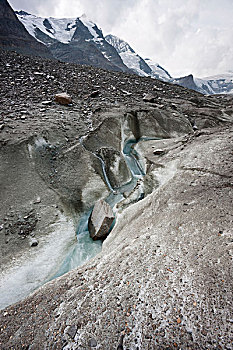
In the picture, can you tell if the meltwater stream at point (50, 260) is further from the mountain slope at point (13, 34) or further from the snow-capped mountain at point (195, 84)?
the snow-capped mountain at point (195, 84)

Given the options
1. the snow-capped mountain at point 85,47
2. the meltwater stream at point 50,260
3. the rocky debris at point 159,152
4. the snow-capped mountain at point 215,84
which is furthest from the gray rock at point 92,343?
the snow-capped mountain at point 215,84

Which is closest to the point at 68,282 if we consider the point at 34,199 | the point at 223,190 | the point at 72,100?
the point at 34,199

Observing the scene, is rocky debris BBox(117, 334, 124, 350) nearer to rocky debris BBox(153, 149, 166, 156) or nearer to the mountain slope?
rocky debris BBox(153, 149, 166, 156)

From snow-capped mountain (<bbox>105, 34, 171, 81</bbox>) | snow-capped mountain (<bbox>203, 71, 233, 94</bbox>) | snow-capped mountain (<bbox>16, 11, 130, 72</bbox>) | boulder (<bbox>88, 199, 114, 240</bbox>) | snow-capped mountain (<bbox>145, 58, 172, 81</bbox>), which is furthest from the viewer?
Result: snow-capped mountain (<bbox>203, 71, 233, 94</bbox>)

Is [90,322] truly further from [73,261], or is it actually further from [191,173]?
[191,173]

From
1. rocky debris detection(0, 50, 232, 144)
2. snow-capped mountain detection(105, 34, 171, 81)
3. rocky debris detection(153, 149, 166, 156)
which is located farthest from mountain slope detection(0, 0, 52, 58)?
snow-capped mountain detection(105, 34, 171, 81)

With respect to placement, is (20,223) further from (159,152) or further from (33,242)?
(159,152)
